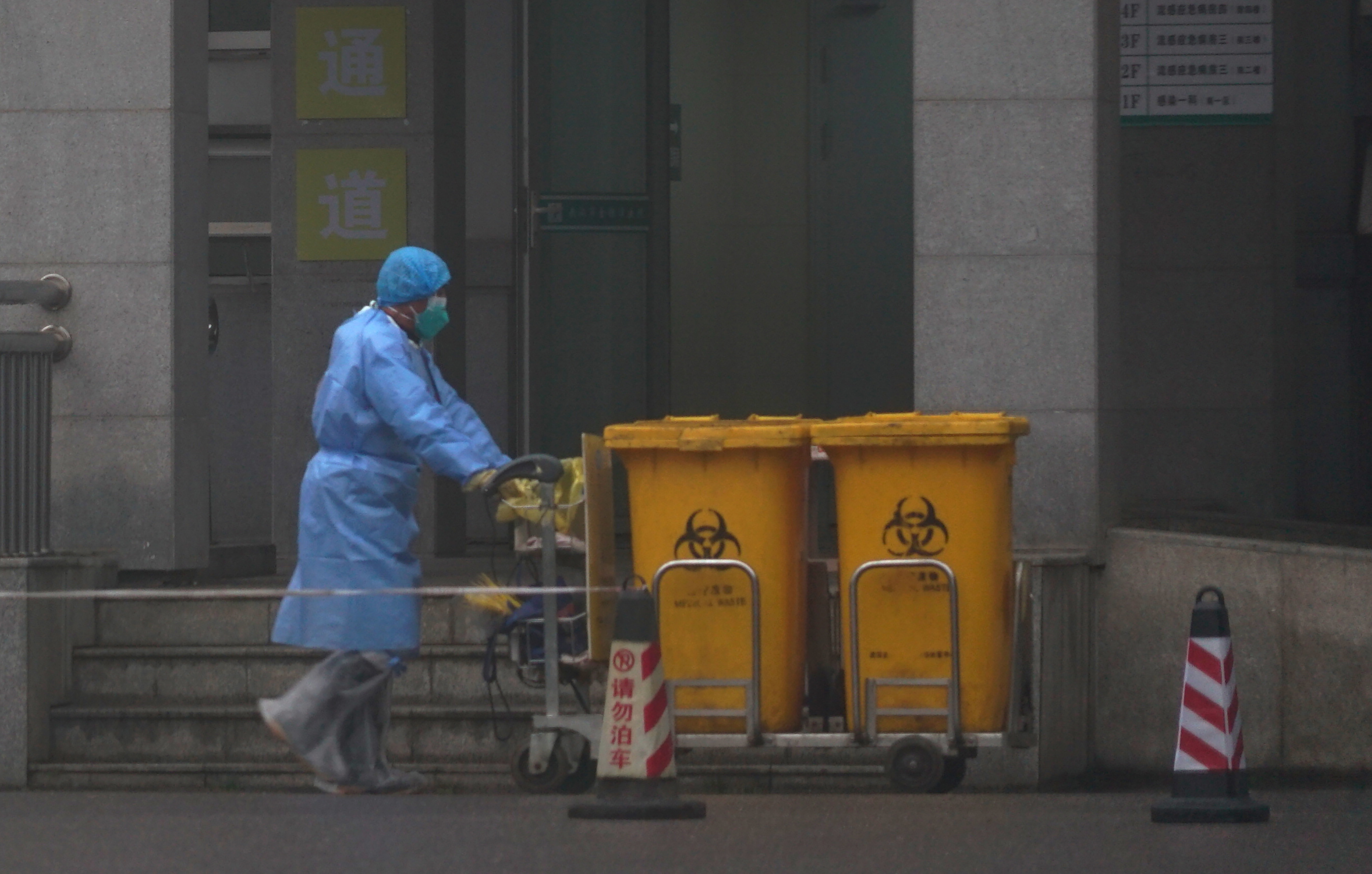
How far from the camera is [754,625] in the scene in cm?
820

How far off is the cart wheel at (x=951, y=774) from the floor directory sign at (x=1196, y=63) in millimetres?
6243

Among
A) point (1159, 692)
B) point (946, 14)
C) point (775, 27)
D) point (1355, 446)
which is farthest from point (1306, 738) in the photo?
point (775, 27)

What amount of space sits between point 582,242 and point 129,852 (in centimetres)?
827

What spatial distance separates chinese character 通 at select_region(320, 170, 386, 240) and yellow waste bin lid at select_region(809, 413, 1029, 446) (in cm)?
567

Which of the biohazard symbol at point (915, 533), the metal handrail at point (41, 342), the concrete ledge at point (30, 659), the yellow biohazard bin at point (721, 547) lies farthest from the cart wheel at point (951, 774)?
the metal handrail at point (41, 342)

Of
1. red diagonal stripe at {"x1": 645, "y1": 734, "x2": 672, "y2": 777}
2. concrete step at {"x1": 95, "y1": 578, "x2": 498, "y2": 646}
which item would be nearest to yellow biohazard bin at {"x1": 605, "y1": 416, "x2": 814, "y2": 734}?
red diagonal stripe at {"x1": 645, "y1": 734, "x2": 672, "y2": 777}

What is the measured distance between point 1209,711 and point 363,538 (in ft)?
9.78

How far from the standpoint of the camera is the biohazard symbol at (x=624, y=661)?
758 cm

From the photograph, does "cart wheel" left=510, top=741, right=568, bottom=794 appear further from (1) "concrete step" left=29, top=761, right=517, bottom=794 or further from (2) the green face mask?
(2) the green face mask

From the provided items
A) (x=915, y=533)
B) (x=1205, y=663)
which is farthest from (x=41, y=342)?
(x=1205, y=663)

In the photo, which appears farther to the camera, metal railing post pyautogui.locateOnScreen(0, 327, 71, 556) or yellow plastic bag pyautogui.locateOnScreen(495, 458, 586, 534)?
metal railing post pyautogui.locateOnScreen(0, 327, 71, 556)

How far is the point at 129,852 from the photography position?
724 centimetres

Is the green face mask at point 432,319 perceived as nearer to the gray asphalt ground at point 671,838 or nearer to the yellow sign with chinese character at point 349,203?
the gray asphalt ground at point 671,838

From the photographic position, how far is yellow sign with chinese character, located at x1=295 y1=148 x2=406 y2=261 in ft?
43.7
